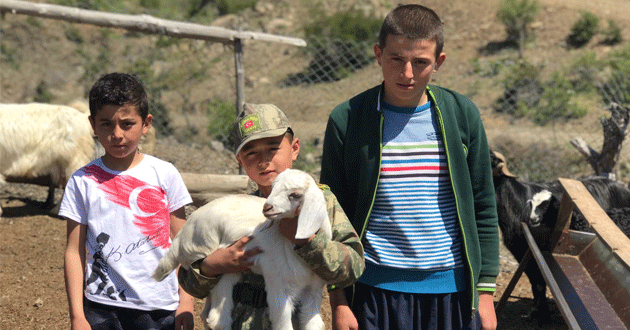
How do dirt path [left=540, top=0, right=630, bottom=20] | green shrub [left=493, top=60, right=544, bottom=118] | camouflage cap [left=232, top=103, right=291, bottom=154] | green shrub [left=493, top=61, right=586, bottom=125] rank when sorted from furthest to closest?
dirt path [left=540, top=0, right=630, bottom=20]
green shrub [left=493, top=60, right=544, bottom=118]
green shrub [left=493, top=61, right=586, bottom=125]
camouflage cap [left=232, top=103, right=291, bottom=154]

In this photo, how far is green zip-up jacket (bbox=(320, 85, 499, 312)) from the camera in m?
2.22

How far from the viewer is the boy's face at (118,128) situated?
2.33m

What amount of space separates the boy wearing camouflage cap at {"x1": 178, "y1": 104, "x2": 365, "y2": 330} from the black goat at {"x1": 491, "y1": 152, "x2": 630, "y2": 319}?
319cm

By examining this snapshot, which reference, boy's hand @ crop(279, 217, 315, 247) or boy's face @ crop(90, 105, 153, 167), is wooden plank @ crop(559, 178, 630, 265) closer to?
boy's hand @ crop(279, 217, 315, 247)

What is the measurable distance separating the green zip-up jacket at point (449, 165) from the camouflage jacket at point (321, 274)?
28 cm

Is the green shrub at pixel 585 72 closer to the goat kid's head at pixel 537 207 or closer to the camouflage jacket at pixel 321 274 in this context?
the goat kid's head at pixel 537 207

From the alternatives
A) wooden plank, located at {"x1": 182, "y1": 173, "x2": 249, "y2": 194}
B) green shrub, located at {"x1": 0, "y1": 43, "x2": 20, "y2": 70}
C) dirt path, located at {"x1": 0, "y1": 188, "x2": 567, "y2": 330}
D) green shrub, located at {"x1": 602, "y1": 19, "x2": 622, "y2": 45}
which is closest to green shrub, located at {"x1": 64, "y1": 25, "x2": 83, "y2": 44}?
green shrub, located at {"x1": 0, "y1": 43, "x2": 20, "y2": 70}

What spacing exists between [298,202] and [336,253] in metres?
0.19

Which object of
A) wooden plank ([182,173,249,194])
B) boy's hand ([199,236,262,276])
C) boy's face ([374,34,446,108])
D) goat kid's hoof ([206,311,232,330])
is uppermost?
boy's face ([374,34,446,108])

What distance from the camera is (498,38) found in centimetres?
2155

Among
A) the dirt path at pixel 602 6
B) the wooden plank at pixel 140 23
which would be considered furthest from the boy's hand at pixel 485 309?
the dirt path at pixel 602 6

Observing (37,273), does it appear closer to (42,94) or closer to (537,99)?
(537,99)

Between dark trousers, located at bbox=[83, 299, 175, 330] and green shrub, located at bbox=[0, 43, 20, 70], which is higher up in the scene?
dark trousers, located at bbox=[83, 299, 175, 330]

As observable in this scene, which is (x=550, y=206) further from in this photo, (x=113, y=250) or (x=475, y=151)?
(x=113, y=250)
